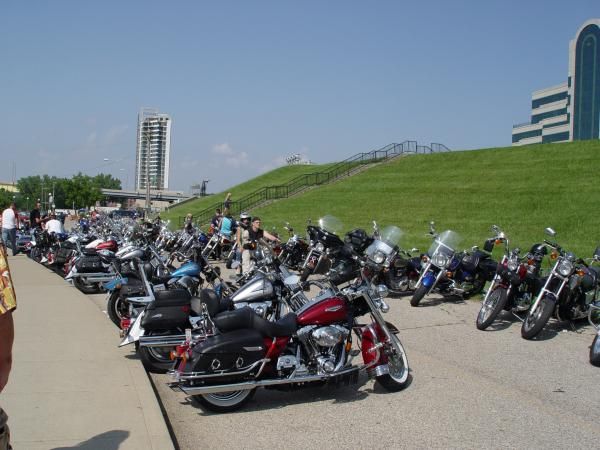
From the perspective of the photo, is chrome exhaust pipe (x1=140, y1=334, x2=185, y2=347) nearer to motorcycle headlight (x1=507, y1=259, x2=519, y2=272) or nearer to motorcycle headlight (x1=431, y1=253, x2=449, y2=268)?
motorcycle headlight (x1=507, y1=259, x2=519, y2=272)

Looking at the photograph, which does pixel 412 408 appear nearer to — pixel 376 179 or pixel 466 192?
pixel 466 192

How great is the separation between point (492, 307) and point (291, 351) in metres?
4.11

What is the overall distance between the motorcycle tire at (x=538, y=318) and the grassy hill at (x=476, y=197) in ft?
27.4

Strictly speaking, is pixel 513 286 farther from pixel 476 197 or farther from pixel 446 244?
pixel 476 197

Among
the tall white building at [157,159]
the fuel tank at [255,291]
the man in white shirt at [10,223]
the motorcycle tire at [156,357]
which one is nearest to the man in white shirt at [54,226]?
the man in white shirt at [10,223]

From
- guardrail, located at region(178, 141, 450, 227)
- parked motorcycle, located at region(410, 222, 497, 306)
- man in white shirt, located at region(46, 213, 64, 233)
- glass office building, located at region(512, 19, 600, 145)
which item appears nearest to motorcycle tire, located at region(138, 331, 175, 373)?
parked motorcycle, located at region(410, 222, 497, 306)

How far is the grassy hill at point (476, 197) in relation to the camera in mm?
20078

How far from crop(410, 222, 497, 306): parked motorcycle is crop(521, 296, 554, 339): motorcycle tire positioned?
2145 mm

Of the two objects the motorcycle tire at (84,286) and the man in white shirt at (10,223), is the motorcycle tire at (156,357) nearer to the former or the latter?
the motorcycle tire at (84,286)

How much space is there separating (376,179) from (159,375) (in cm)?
3018

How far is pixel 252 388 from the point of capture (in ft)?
17.4

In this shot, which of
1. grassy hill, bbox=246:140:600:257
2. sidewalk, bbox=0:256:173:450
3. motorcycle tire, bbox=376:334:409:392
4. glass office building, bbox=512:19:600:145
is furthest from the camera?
glass office building, bbox=512:19:600:145

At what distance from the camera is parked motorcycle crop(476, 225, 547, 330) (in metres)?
8.55

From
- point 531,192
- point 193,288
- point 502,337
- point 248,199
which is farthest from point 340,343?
point 248,199
